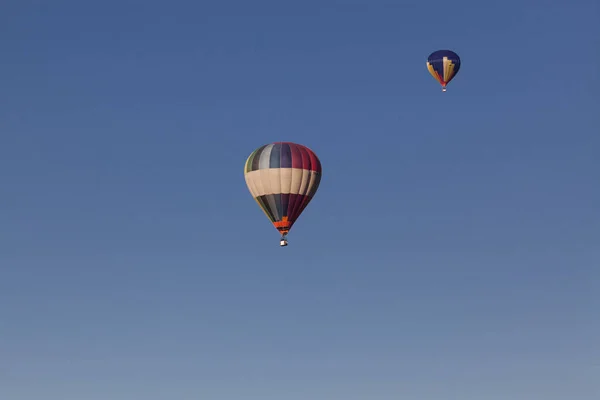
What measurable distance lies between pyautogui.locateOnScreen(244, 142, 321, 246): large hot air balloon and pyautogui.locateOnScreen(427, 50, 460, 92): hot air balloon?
40920 mm

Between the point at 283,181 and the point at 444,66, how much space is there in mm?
44461

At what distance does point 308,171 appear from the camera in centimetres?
12531

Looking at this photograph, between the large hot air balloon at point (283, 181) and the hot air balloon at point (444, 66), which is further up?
the hot air balloon at point (444, 66)

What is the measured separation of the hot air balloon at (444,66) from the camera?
163m

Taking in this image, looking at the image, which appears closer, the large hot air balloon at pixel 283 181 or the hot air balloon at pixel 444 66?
the large hot air balloon at pixel 283 181

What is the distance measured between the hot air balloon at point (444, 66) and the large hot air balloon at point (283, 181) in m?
40.9

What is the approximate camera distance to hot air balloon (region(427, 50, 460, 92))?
16312cm

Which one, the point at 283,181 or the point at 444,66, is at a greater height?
the point at 444,66

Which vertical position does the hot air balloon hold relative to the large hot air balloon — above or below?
above

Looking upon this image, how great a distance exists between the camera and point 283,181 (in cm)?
12425

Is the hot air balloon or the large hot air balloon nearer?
the large hot air balloon

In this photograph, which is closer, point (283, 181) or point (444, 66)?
point (283, 181)

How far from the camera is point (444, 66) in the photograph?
6422 inches

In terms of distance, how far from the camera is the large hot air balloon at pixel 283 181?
408 feet
